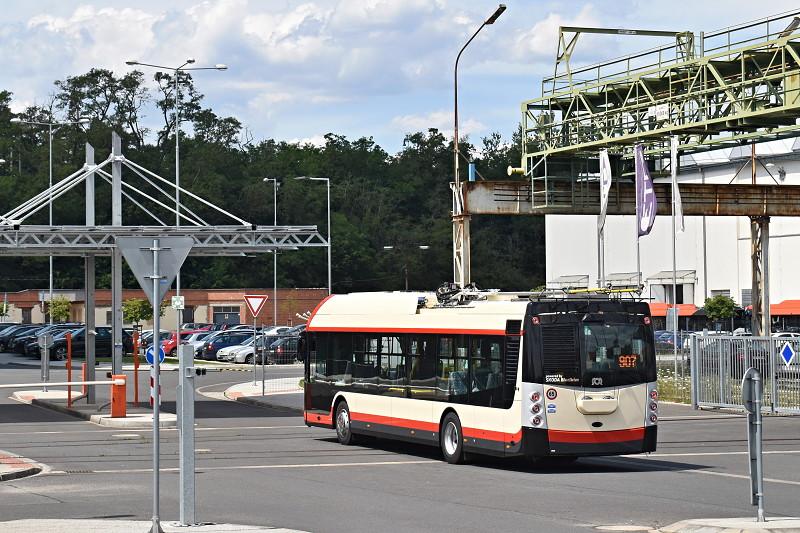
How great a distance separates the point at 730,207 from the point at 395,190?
101m

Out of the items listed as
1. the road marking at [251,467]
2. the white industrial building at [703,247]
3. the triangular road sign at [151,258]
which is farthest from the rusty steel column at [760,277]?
the triangular road sign at [151,258]

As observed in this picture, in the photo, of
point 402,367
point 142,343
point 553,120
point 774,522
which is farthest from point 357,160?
point 774,522

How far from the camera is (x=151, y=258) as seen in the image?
41.4 feet

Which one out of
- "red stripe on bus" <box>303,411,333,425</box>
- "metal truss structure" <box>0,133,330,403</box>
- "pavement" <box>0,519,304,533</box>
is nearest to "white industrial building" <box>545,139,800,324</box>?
"metal truss structure" <box>0,133,330,403</box>

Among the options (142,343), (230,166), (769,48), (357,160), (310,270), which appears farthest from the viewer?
(357,160)

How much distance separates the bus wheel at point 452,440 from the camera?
2070cm

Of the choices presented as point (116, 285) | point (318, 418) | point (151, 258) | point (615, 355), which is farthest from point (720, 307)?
point (151, 258)

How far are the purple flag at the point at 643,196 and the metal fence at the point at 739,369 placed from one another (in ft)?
11.4

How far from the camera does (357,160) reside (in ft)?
499

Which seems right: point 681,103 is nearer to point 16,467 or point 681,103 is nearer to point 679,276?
point 16,467

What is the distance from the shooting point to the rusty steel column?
4431cm

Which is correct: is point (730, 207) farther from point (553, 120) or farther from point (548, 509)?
point (548, 509)

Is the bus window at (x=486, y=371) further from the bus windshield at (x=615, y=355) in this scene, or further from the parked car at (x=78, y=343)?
the parked car at (x=78, y=343)

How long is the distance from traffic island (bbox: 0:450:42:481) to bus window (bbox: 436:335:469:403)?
632 cm
